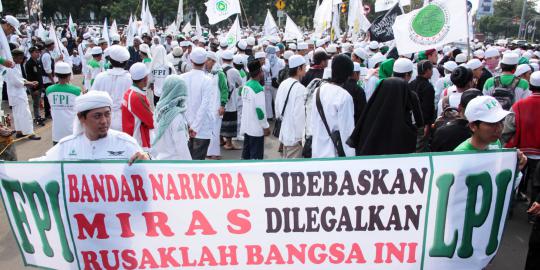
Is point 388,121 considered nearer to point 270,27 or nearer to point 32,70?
point 32,70

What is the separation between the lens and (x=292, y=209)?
10.6 ft

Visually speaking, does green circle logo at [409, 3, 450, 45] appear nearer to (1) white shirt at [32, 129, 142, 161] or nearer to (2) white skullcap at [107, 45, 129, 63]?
(2) white skullcap at [107, 45, 129, 63]

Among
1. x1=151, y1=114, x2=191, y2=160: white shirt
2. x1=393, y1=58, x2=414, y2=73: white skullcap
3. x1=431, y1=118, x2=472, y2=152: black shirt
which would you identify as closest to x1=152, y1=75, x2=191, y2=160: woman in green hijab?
x1=151, y1=114, x2=191, y2=160: white shirt

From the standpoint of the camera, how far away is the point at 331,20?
655 inches

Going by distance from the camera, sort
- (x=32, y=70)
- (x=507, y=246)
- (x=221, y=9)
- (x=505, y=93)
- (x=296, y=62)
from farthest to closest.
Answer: (x=221, y=9) → (x=32, y=70) → (x=505, y=93) → (x=296, y=62) → (x=507, y=246)

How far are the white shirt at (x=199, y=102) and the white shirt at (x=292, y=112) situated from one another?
1.32 meters

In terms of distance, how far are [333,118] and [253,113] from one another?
2.83m

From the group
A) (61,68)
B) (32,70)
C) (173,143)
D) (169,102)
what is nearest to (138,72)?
(169,102)

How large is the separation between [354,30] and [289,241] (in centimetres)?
1426

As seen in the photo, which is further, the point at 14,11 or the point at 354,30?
the point at 14,11

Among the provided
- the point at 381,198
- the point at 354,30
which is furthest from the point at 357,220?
the point at 354,30

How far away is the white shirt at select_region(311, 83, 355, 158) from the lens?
15.0ft

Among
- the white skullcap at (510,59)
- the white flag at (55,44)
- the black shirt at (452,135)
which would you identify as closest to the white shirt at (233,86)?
the white skullcap at (510,59)

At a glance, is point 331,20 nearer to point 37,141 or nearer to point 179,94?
point 37,141
